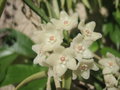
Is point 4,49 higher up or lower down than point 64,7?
lower down

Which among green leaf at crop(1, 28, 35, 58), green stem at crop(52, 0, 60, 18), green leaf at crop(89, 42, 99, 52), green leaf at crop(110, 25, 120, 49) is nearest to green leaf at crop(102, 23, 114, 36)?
green leaf at crop(110, 25, 120, 49)

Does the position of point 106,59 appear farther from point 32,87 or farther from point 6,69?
point 6,69

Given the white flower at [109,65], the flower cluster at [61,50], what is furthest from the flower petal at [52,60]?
the white flower at [109,65]

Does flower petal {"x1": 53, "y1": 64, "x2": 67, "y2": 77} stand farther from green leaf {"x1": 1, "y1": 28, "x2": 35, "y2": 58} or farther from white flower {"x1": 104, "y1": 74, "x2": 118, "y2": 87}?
green leaf {"x1": 1, "y1": 28, "x2": 35, "y2": 58}

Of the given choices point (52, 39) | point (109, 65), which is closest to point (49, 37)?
point (52, 39)

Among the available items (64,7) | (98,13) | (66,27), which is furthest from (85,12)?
(66,27)

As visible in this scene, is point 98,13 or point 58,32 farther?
point 98,13

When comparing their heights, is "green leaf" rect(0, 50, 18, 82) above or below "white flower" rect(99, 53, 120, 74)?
below
